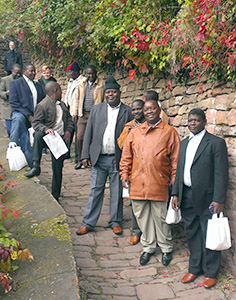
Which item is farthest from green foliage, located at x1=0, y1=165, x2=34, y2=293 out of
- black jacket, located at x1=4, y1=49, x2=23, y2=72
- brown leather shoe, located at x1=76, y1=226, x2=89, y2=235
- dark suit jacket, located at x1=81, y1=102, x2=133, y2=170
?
black jacket, located at x1=4, y1=49, x2=23, y2=72

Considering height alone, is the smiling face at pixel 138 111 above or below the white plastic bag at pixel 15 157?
above

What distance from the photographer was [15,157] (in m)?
6.20

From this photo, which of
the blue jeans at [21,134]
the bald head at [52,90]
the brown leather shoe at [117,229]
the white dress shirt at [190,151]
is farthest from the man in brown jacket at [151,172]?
the blue jeans at [21,134]

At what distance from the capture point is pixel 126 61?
6.46m

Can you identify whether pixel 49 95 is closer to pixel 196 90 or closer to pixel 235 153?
pixel 196 90

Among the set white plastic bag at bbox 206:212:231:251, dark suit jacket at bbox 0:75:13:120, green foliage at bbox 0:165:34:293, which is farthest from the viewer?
dark suit jacket at bbox 0:75:13:120

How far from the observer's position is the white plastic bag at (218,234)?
391 centimetres

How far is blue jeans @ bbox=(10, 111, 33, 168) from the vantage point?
252 inches

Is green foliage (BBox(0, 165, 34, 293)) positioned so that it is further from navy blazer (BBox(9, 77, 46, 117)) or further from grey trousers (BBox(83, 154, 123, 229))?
navy blazer (BBox(9, 77, 46, 117))

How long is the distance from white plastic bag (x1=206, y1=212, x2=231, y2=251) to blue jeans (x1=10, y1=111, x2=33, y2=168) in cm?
357

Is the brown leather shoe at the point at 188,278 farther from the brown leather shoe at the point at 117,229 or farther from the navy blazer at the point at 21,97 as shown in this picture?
the navy blazer at the point at 21,97

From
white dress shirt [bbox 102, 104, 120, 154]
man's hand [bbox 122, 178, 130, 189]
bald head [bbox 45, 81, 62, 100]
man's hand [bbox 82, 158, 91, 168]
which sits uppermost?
bald head [bbox 45, 81, 62, 100]

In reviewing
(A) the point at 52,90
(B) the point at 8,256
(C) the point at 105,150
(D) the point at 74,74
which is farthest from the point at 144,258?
(D) the point at 74,74

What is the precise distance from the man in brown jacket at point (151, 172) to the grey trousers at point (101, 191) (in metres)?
0.49
